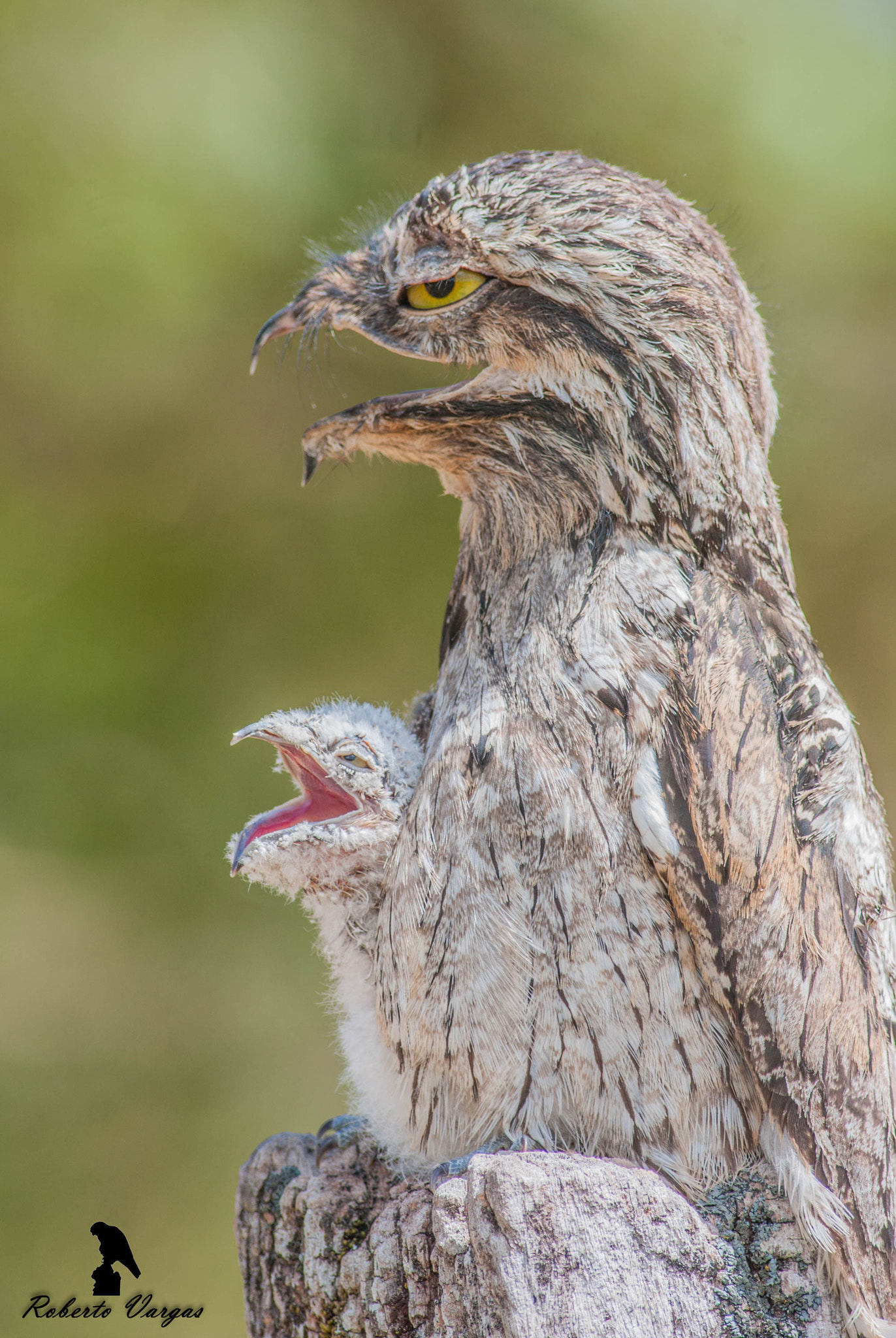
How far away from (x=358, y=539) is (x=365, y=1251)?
11.4 ft

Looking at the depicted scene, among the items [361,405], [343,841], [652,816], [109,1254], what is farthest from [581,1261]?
[109,1254]

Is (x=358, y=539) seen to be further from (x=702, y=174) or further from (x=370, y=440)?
(x=370, y=440)

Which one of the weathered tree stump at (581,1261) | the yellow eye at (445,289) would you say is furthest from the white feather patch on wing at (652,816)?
the yellow eye at (445,289)

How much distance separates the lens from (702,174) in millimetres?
4289

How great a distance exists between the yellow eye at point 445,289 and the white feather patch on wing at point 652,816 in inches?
30.7

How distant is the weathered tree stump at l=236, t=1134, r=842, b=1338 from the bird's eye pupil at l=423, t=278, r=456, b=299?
127 cm

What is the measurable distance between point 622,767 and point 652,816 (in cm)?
8

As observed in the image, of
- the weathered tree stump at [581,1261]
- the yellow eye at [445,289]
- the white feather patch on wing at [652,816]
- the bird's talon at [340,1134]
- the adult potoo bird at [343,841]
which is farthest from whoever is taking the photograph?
the bird's talon at [340,1134]

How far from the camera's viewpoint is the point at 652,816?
152cm

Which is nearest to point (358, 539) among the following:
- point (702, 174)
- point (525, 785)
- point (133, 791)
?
point (133, 791)

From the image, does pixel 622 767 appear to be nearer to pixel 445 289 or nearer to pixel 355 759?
pixel 355 759

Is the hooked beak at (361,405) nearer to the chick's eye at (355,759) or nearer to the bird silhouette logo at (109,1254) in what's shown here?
the chick's eye at (355,759)

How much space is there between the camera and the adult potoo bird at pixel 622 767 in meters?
1.54

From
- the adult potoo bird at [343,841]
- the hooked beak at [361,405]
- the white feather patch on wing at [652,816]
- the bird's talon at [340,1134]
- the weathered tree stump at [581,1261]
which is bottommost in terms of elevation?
the weathered tree stump at [581,1261]
